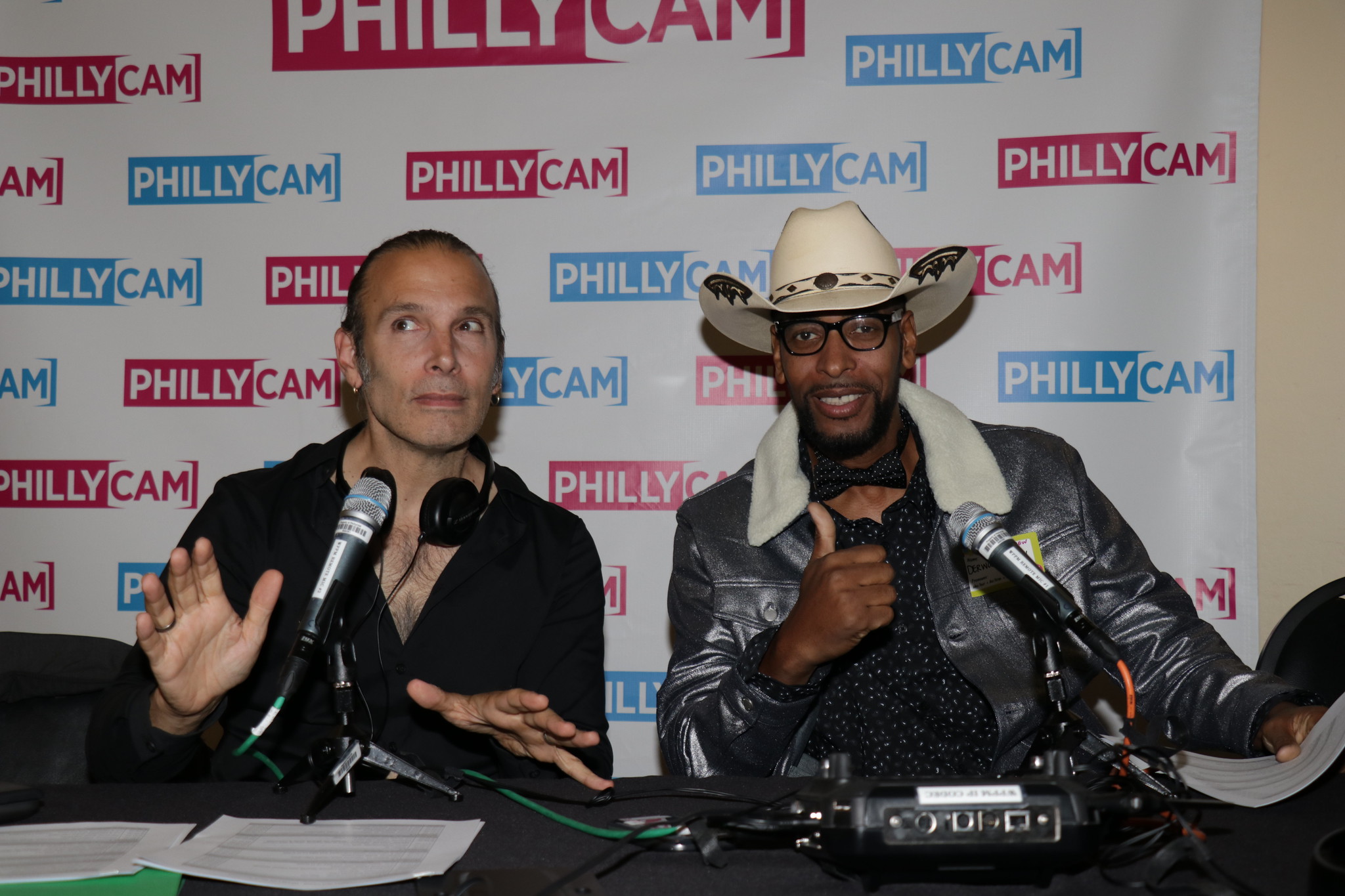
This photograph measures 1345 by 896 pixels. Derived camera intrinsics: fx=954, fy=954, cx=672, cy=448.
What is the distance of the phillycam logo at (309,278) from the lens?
11.1 feet

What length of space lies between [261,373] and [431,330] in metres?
1.29

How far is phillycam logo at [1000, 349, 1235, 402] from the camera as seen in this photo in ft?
10.1

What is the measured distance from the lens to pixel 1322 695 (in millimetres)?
2322

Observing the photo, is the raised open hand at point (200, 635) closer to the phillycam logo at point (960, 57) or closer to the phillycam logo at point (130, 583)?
the phillycam logo at point (130, 583)

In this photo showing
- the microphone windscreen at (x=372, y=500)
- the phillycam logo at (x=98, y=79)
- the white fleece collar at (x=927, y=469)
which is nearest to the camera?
the microphone windscreen at (x=372, y=500)

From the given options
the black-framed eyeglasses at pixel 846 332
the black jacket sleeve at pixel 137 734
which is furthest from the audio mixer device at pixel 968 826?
the black-framed eyeglasses at pixel 846 332

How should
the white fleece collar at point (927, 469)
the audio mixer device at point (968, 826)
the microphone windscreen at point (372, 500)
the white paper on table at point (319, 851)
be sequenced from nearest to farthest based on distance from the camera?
the audio mixer device at point (968, 826) < the white paper on table at point (319, 851) < the microphone windscreen at point (372, 500) < the white fleece collar at point (927, 469)

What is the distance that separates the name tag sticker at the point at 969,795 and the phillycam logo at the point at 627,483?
2.17 meters

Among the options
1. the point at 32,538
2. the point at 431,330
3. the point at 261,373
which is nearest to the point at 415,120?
the point at 261,373

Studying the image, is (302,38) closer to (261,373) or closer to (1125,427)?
(261,373)

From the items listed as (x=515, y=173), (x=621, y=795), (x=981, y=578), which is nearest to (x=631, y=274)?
(x=515, y=173)

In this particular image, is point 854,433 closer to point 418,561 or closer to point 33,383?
point 418,561

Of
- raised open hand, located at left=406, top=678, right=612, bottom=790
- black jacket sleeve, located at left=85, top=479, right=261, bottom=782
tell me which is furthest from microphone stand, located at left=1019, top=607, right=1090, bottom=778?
black jacket sleeve, located at left=85, top=479, right=261, bottom=782

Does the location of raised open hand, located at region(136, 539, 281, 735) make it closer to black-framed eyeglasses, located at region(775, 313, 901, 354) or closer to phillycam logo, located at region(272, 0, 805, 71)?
black-framed eyeglasses, located at region(775, 313, 901, 354)
